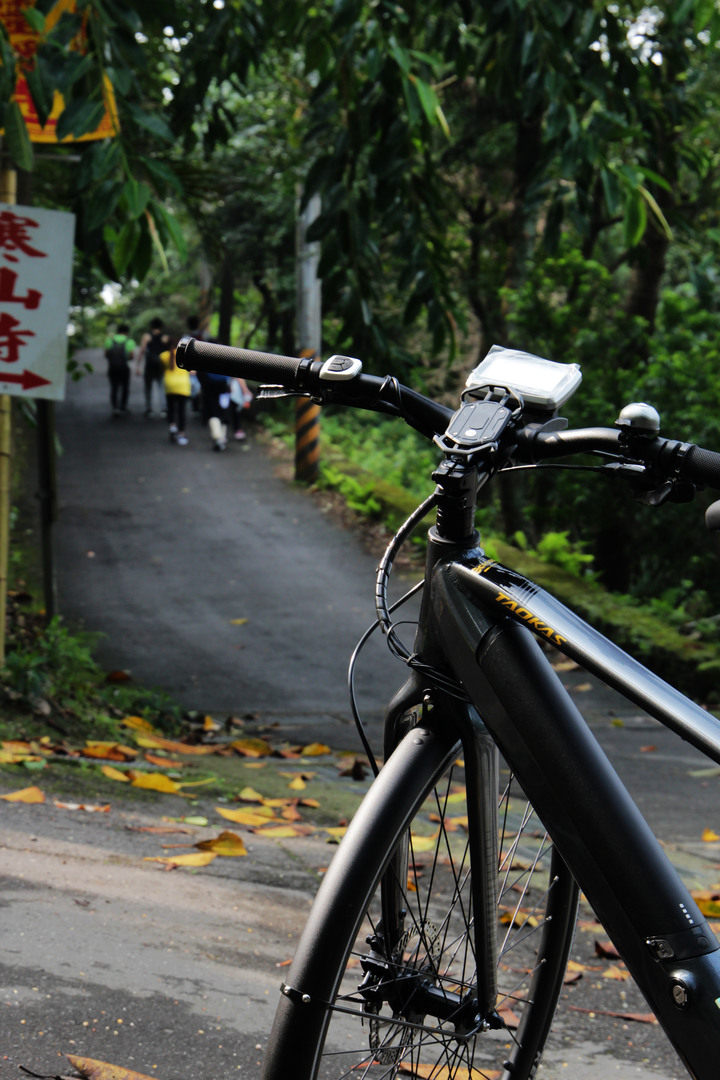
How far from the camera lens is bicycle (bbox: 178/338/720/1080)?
141 centimetres

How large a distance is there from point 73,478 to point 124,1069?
1309 cm

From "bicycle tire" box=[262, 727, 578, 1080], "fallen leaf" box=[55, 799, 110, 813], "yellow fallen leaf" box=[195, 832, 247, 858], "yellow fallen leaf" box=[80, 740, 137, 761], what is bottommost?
"yellow fallen leaf" box=[80, 740, 137, 761]

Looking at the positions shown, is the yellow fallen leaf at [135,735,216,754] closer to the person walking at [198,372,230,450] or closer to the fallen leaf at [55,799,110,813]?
the fallen leaf at [55,799,110,813]

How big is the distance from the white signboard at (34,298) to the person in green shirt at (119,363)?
546 inches

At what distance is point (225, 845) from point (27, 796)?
0.77 metres

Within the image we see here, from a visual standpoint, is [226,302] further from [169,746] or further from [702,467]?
[702,467]

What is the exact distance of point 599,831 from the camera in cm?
143

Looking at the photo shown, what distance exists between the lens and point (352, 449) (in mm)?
18656

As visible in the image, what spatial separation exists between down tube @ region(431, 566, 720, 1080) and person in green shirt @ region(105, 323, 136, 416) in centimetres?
1818

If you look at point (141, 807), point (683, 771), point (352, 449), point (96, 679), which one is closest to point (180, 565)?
point (96, 679)

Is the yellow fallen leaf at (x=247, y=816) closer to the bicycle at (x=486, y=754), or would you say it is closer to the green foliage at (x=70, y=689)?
the green foliage at (x=70, y=689)

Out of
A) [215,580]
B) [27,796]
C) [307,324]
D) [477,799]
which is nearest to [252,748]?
[27,796]

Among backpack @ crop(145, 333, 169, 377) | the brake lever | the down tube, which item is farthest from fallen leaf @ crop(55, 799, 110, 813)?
backpack @ crop(145, 333, 169, 377)

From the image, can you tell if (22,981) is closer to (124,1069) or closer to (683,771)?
(124,1069)
